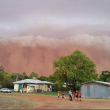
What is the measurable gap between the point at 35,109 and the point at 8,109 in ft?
8.48

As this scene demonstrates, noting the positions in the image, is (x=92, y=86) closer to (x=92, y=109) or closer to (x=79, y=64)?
(x=79, y=64)

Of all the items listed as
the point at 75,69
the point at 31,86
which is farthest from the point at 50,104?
the point at 31,86

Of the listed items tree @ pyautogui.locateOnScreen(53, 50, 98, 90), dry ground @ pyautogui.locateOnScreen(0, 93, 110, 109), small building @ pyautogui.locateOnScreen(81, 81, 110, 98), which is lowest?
dry ground @ pyautogui.locateOnScreen(0, 93, 110, 109)

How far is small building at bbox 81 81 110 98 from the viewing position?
40156 millimetres

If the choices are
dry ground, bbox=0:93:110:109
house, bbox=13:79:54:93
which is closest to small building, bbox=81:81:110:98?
dry ground, bbox=0:93:110:109

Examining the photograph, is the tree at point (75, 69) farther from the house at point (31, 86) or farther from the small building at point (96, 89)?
the small building at point (96, 89)

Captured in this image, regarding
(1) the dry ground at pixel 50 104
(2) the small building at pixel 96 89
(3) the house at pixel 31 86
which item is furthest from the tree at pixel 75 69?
(1) the dry ground at pixel 50 104

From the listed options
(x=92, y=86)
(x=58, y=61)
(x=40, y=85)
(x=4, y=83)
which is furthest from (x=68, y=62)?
(x=4, y=83)

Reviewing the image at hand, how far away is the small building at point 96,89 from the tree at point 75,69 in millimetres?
12889

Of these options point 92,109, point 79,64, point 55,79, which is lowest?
point 92,109

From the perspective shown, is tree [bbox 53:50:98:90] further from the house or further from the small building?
the small building

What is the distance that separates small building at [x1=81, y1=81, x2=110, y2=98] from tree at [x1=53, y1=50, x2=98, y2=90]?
12.9 metres

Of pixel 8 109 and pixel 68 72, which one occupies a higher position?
pixel 68 72

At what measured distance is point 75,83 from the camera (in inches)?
2296
